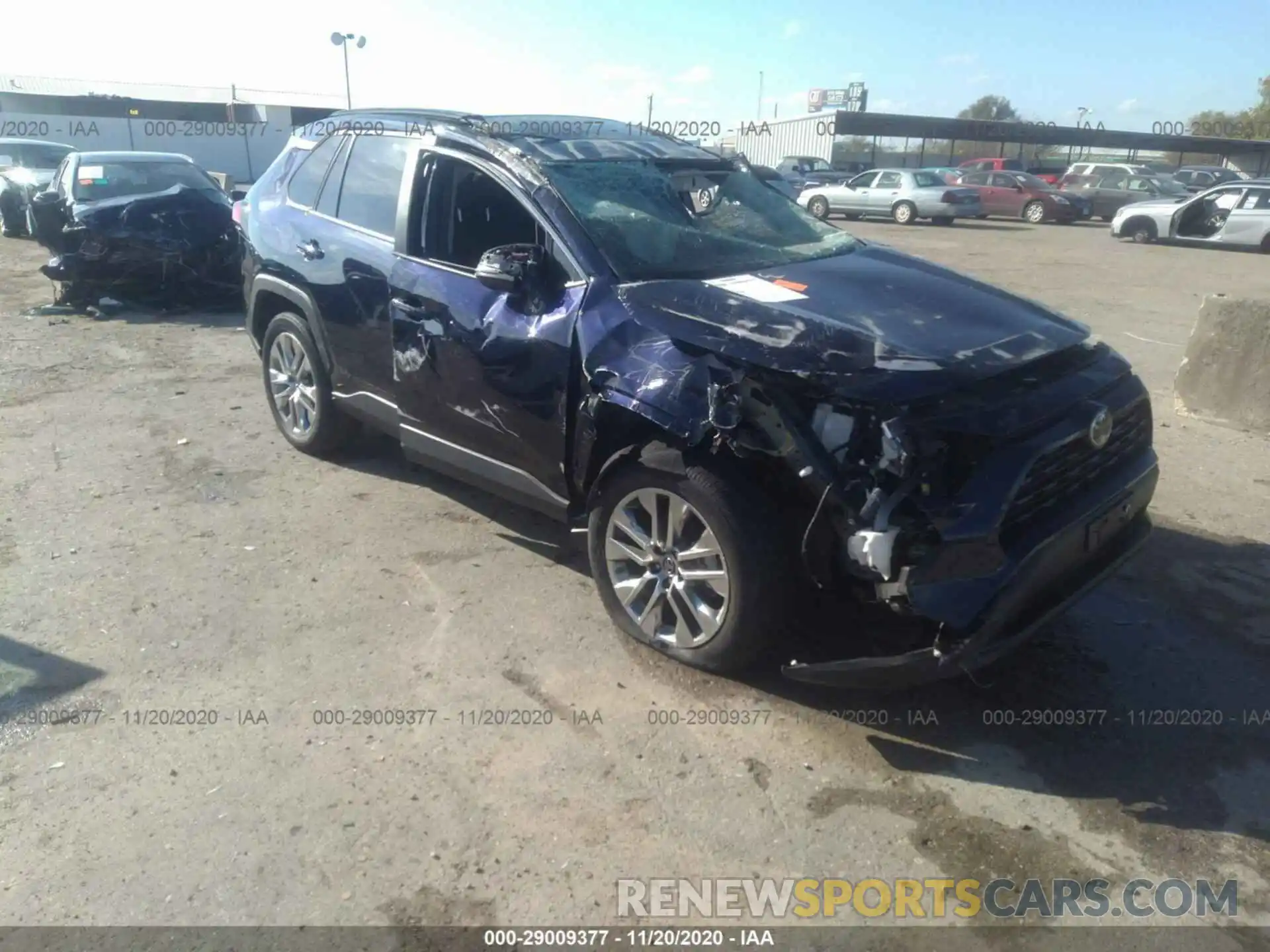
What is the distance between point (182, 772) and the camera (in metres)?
3.19

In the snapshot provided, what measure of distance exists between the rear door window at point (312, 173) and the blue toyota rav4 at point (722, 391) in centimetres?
36

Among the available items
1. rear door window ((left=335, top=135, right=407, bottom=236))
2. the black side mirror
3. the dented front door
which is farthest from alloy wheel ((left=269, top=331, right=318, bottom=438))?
the black side mirror

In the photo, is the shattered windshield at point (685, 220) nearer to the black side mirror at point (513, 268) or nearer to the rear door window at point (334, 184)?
the black side mirror at point (513, 268)

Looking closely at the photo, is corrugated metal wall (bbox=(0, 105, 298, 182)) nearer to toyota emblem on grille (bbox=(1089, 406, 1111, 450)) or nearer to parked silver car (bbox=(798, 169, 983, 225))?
parked silver car (bbox=(798, 169, 983, 225))

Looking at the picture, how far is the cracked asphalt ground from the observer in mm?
2785

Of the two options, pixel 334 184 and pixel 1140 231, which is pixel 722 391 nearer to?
pixel 334 184

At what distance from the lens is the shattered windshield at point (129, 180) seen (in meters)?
11.2

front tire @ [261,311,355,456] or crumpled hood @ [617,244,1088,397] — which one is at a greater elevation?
crumpled hood @ [617,244,1088,397]

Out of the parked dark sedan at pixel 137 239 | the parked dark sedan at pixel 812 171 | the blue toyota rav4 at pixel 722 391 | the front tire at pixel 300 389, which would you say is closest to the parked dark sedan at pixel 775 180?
the blue toyota rav4 at pixel 722 391

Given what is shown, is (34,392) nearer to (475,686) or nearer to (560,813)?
(475,686)

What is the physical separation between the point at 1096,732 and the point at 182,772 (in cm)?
312

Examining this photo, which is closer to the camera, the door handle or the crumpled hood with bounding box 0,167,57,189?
the door handle

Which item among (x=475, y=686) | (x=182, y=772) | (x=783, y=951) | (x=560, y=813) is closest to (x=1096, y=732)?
(x=783, y=951)

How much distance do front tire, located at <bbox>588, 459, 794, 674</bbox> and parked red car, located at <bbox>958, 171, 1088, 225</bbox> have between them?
2540 cm
